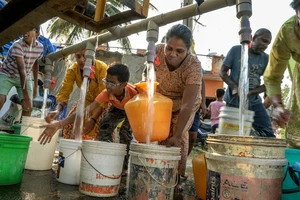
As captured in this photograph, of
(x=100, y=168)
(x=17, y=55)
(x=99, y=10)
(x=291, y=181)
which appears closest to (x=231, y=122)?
(x=291, y=181)

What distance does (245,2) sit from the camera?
6.23 ft

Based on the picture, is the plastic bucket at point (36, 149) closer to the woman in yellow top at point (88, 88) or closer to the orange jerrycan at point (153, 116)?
the woman in yellow top at point (88, 88)

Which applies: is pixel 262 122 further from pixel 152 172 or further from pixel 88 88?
pixel 88 88

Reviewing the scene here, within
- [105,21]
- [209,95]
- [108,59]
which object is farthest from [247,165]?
[209,95]

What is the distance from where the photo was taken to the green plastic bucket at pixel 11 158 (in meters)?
2.25

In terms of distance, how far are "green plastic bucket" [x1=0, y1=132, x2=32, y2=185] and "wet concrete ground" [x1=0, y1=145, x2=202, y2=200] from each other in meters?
0.07

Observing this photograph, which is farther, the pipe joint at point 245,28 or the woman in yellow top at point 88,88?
the woman in yellow top at point 88,88

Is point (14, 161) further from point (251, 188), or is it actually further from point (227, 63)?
point (227, 63)

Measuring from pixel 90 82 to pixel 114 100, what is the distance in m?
0.71

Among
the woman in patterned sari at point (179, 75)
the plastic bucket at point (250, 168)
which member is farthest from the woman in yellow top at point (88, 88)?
the plastic bucket at point (250, 168)

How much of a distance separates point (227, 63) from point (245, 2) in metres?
1.79

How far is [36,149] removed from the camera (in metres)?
2.94

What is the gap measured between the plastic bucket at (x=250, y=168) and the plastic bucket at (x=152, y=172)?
482 millimetres

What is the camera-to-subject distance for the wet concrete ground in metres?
2.06
